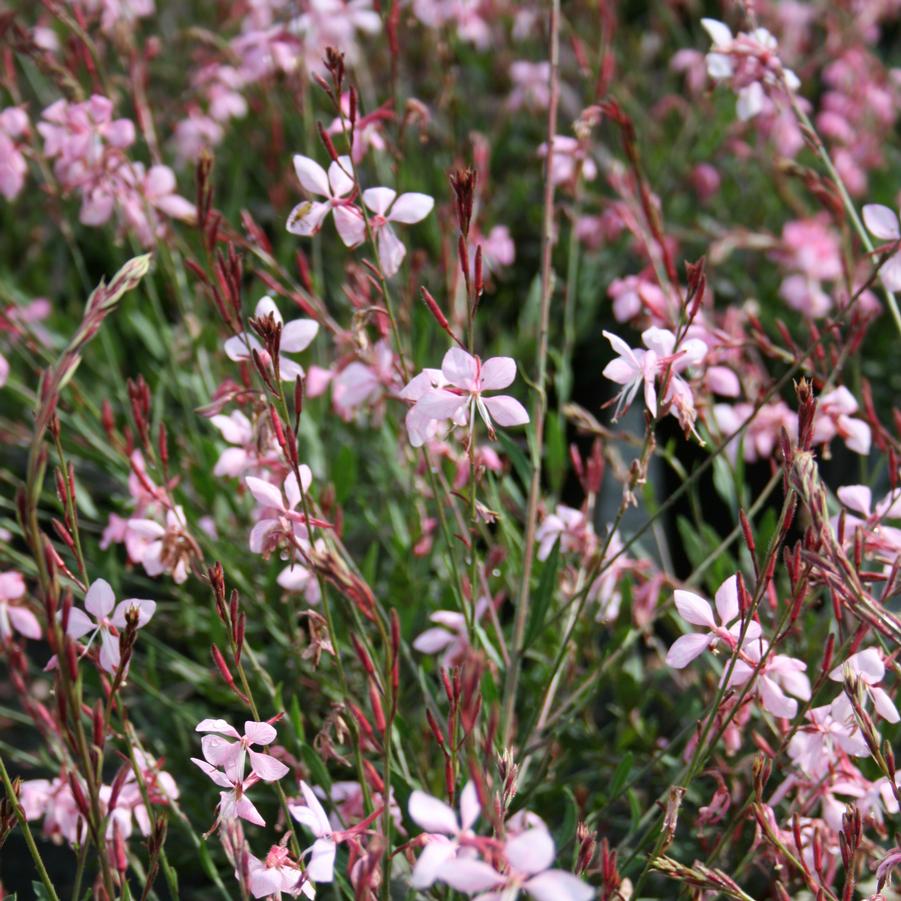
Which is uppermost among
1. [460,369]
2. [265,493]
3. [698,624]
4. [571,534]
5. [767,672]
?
[460,369]

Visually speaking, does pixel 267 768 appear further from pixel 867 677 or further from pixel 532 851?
pixel 867 677

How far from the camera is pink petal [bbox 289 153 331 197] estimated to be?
111cm

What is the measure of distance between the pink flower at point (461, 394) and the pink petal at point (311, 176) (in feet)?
0.81

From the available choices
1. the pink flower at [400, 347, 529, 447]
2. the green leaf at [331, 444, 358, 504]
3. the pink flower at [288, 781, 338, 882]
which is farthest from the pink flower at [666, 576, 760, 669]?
the green leaf at [331, 444, 358, 504]

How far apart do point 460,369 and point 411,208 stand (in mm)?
239

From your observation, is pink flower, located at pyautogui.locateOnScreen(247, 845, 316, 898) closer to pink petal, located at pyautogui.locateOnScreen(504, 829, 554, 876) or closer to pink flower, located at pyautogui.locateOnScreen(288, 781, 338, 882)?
pink flower, located at pyautogui.locateOnScreen(288, 781, 338, 882)

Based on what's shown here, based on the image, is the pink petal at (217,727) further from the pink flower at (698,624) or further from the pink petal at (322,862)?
the pink flower at (698,624)

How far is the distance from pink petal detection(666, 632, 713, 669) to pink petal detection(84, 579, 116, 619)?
493 mm

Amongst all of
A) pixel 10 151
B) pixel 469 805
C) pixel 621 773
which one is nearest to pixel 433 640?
pixel 621 773

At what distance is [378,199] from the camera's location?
3.80 feet

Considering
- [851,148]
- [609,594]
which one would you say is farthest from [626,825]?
[851,148]

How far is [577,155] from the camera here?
5.58 ft

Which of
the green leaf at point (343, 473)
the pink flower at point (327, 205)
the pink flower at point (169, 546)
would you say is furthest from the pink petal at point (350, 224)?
the green leaf at point (343, 473)

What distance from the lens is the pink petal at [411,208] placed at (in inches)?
44.9
